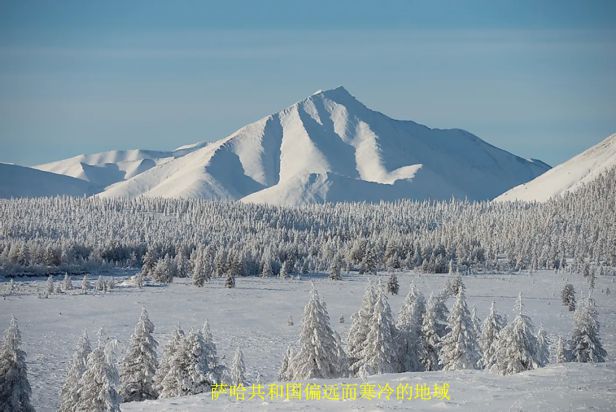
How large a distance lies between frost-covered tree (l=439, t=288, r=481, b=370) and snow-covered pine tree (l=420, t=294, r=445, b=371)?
277 centimetres

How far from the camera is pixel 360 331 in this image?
2352 inches

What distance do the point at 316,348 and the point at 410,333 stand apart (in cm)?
1234

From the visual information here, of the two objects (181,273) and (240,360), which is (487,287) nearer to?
(181,273)

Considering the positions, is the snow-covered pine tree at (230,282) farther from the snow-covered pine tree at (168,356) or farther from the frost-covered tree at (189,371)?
the frost-covered tree at (189,371)

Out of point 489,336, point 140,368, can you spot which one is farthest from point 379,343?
point 140,368

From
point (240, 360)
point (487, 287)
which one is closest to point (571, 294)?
point (487, 287)

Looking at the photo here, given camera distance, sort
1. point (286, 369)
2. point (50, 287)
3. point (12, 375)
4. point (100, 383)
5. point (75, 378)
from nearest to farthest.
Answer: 1. point (100, 383)
2. point (75, 378)
3. point (12, 375)
4. point (286, 369)
5. point (50, 287)

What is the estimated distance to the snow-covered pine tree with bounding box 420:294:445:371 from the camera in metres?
65.6

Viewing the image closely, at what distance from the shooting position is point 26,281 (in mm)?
165000

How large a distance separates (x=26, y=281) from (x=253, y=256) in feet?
185

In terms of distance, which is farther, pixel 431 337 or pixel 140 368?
pixel 431 337

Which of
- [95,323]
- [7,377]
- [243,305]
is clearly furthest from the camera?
[243,305]

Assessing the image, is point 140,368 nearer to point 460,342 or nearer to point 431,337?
point 431,337

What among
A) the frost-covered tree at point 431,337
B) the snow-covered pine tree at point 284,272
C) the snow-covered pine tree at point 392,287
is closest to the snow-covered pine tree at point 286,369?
the frost-covered tree at point 431,337
